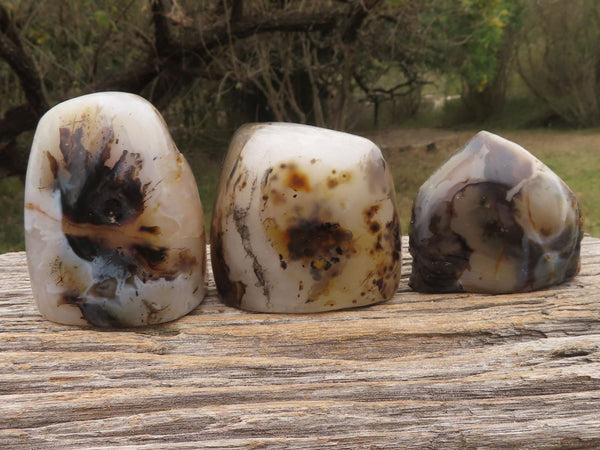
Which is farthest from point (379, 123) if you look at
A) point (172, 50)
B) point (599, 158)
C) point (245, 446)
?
point (245, 446)

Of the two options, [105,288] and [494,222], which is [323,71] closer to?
[494,222]

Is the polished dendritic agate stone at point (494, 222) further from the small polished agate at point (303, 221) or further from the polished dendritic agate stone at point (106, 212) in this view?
the polished dendritic agate stone at point (106, 212)

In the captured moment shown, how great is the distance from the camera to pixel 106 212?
82cm

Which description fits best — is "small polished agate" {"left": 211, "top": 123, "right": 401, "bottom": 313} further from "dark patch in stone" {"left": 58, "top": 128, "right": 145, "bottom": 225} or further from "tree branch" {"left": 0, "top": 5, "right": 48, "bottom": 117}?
"tree branch" {"left": 0, "top": 5, "right": 48, "bottom": 117}

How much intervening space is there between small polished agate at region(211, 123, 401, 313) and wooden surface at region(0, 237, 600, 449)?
5 cm

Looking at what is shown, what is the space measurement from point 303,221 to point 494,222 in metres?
0.30

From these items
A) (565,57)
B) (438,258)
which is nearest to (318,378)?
(438,258)

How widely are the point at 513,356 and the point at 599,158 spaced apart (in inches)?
90.5

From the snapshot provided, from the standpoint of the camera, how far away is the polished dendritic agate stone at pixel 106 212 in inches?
32.1

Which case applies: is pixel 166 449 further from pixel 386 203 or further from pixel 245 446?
pixel 386 203

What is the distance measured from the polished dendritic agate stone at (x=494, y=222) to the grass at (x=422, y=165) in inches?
40.4

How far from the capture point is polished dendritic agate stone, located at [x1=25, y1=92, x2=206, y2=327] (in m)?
0.81

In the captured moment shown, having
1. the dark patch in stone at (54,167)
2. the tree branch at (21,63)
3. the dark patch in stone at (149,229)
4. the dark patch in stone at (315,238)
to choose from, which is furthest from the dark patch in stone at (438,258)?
the tree branch at (21,63)

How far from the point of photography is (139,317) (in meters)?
0.86
